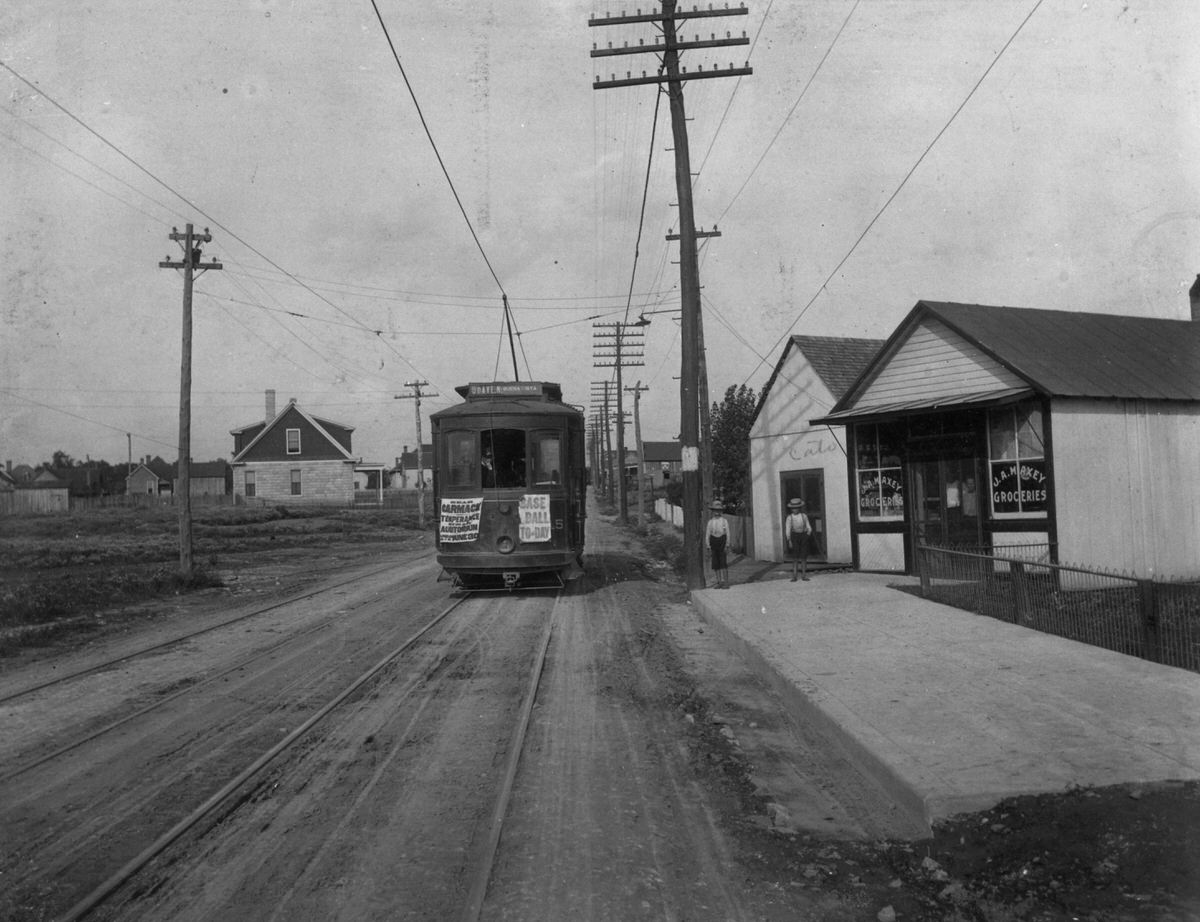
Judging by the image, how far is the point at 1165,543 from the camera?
558 inches

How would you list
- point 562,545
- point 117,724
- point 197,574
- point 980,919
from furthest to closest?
point 197,574 → point 562,545 → point 117,724 → point 980,919

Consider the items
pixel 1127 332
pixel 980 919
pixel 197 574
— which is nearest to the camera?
pixel 980 919

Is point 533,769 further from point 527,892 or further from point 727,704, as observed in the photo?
point 727,704

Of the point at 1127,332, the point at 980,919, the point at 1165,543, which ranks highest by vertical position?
the point at 1127,332

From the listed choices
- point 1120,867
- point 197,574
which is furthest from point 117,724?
point 197,574

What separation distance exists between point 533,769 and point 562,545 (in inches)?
372

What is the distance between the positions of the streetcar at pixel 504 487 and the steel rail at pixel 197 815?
635 cm

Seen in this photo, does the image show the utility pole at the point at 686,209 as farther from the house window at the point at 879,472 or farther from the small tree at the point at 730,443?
the small tree at the point at 730,443

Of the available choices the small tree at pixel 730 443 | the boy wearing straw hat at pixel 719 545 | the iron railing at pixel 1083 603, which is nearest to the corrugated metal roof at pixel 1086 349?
the iron railing at pixel 1083 603

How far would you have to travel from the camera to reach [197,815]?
17.0 ft

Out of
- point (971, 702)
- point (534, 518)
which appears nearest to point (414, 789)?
point (971, 702)

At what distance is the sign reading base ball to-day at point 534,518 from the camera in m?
15.3

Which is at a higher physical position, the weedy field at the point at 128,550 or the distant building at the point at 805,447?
the distant building at the point at 805,447

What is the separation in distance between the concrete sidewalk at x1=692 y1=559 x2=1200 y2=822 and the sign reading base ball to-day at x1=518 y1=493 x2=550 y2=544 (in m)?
4.58
